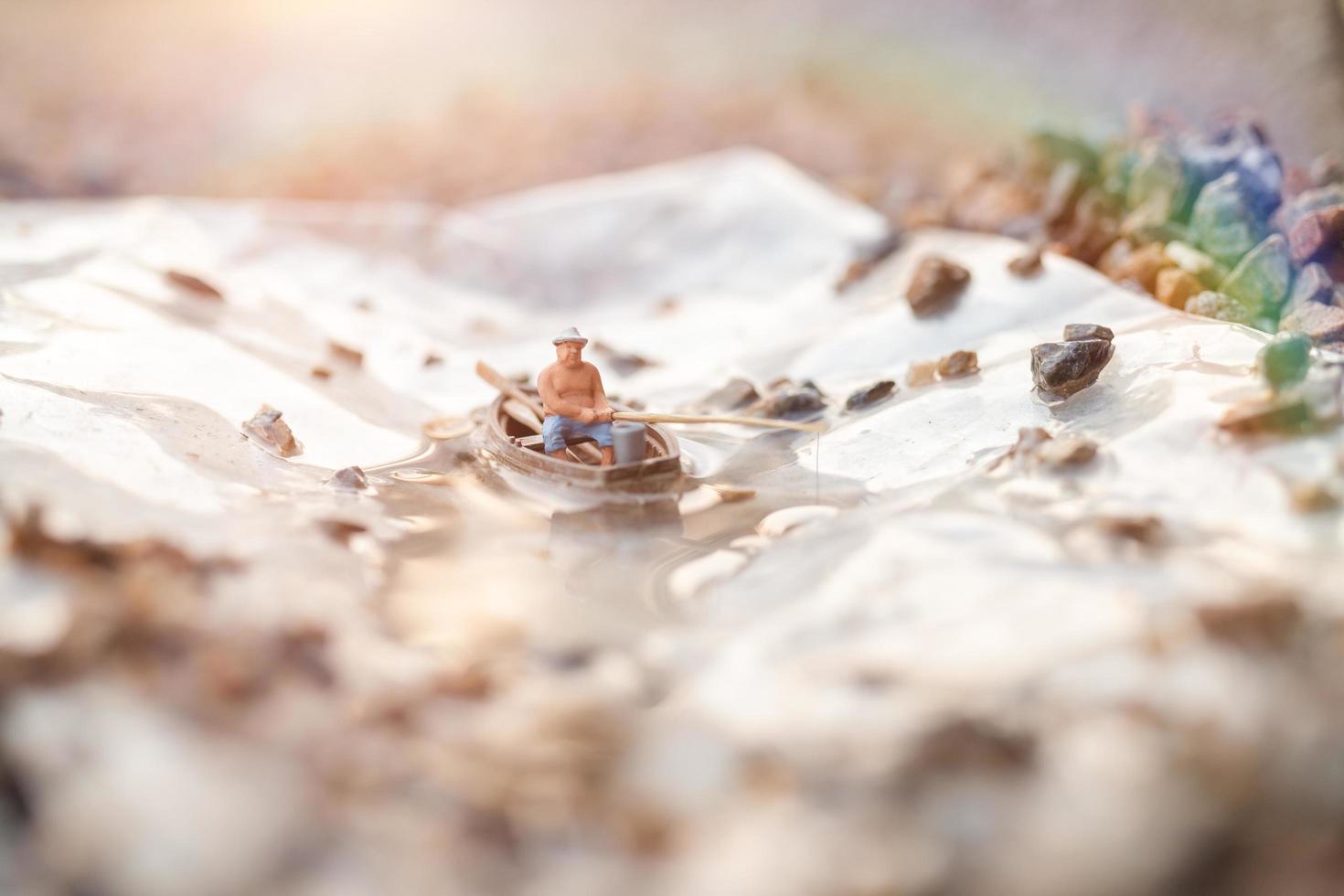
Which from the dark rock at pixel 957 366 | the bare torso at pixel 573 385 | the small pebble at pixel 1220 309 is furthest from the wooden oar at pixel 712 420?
the small pebble at pixel 1220 309

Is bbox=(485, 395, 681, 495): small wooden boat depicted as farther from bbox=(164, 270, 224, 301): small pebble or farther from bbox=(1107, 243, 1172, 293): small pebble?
bbox=(1107, 243, 1172, 293): small pebble

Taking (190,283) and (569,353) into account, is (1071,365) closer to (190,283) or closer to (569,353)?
(569,353)

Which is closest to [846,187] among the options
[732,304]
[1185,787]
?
[732,304]

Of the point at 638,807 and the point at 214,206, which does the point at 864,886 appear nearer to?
the point at 638,807

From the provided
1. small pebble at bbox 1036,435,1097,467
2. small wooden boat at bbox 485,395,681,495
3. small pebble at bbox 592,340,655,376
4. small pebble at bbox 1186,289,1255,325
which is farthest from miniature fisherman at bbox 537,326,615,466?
small pebble at bbox 1186,289,1255,325

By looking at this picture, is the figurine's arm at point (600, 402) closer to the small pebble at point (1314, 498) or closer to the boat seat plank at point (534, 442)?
the boat seat plank at point (534, 442)

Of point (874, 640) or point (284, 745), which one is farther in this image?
point (874, 640)
